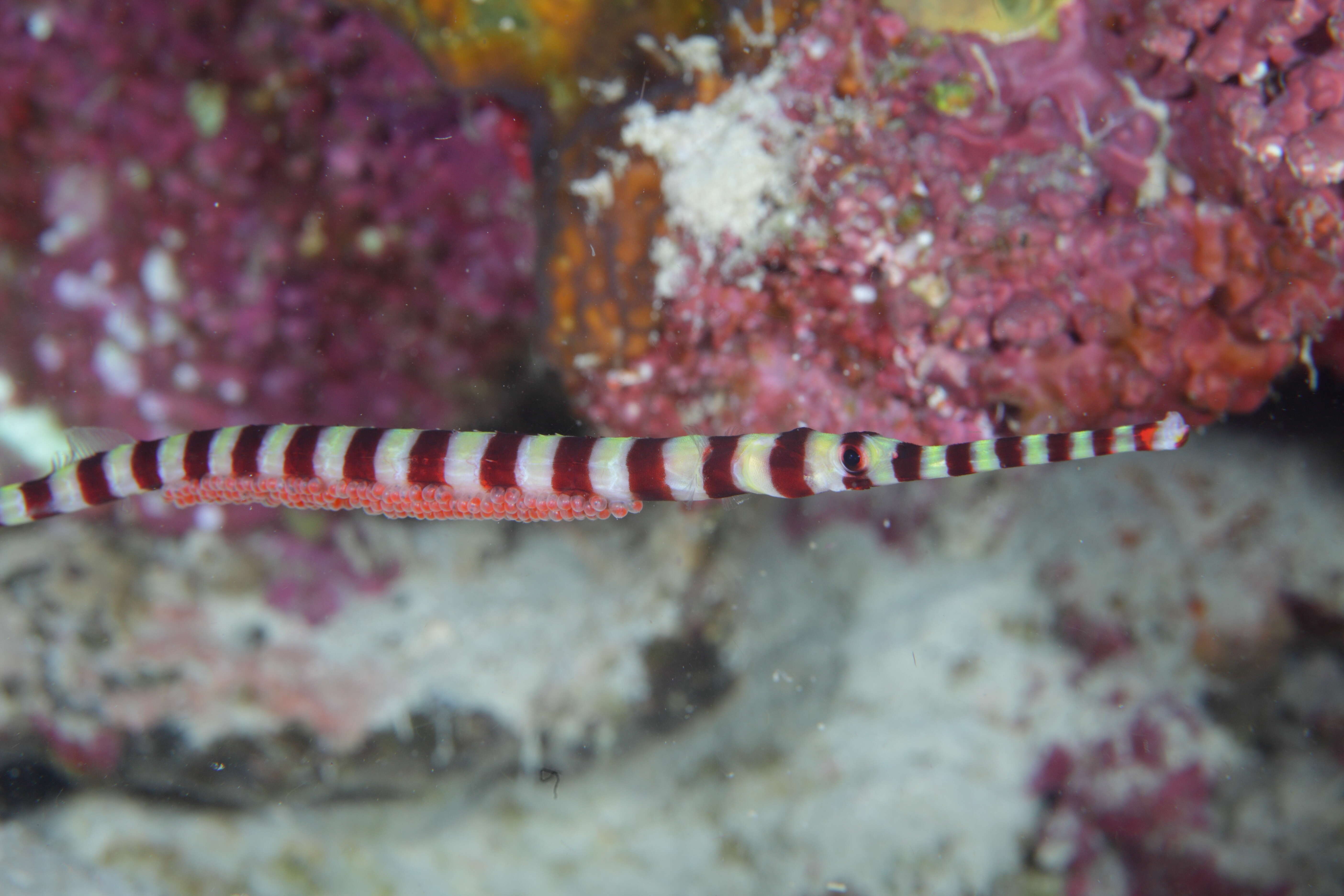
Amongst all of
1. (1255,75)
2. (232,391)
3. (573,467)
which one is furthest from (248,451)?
(1255,75)

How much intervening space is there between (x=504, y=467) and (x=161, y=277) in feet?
10.9

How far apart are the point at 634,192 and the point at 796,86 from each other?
2.87 feet

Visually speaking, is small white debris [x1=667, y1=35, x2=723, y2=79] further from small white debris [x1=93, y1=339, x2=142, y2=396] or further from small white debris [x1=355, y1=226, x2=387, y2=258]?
small white debris [x1=93, y1=339, x2=142, y2=396]

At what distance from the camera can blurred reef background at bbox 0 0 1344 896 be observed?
129 inches

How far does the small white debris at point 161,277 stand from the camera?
480 centimetres

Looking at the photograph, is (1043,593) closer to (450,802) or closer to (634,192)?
(634,192)

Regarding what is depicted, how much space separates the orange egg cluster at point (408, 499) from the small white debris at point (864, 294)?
1422 mm

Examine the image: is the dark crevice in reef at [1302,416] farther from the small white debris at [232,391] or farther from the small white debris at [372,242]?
the small white debris at [232,391]

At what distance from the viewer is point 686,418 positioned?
4.03 m

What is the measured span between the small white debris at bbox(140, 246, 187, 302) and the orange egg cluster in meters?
1.99

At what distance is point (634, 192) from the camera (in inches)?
149

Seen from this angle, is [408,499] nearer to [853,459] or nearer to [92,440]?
[853,459]

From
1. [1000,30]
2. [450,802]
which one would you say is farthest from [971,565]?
[450,802]

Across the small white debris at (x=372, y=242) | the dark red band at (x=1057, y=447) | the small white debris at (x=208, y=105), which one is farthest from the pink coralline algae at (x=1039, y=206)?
the small white debris at (x=208, y=105)
